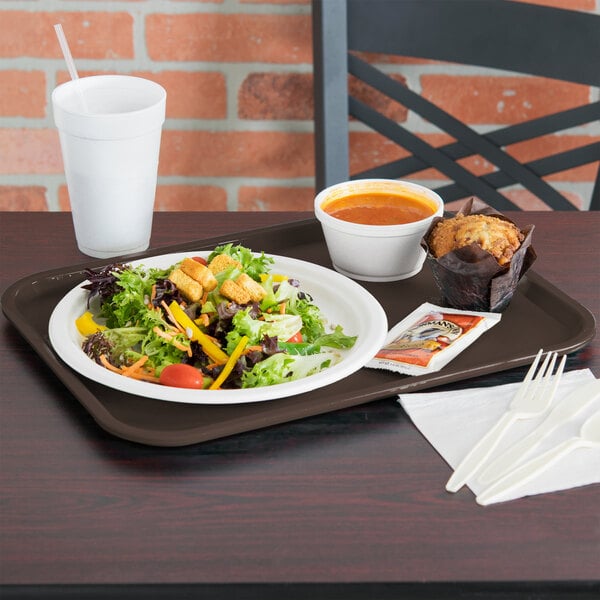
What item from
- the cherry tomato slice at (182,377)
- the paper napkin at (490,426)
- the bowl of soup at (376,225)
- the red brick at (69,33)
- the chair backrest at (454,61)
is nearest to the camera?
the paper napkin at (490,426)

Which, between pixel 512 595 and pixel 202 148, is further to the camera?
pixel 202 148

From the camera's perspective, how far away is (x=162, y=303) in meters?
1.16

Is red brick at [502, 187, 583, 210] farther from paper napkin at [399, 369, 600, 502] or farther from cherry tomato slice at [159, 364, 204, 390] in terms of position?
cherry tomato slice at [159, 364, 204, 390]

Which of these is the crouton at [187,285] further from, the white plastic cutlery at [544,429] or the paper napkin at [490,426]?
the white plastic cutlery at [544,429]

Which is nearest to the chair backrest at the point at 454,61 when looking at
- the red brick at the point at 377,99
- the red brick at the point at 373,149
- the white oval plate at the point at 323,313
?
the red brick at the point at 377,99

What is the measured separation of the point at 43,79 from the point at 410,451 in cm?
152

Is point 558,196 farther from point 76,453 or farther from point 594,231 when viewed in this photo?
point 76,453

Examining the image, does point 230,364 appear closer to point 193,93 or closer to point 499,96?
point 193,93

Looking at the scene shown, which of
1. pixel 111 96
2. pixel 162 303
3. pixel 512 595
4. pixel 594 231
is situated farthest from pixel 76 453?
pixel 594 231

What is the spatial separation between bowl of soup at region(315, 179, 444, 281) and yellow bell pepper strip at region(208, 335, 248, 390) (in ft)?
0.99

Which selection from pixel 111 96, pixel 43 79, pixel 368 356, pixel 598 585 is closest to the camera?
pixel 598 585

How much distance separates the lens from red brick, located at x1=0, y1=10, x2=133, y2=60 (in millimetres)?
2133

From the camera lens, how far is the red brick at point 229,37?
2.13m

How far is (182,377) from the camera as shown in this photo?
1046mm
